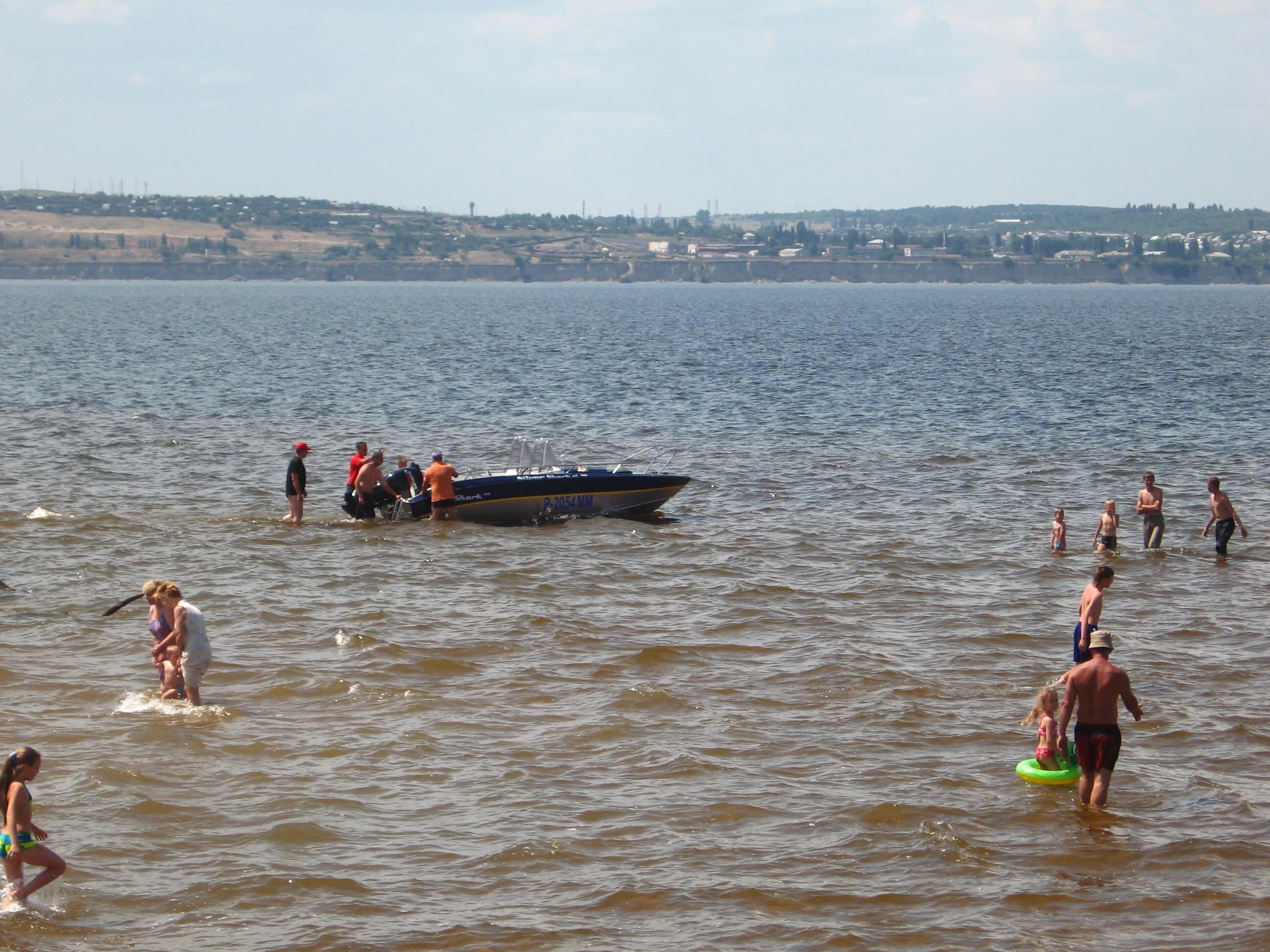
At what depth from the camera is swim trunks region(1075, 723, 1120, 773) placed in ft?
38.0

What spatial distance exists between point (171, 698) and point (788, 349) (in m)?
68.0

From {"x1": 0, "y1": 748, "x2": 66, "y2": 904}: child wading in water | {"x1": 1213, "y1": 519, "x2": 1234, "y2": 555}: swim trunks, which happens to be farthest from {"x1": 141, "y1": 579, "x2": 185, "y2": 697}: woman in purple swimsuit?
{"x1": 1213, "y1": 519, "x2": 1234, "y2": 555}: swim trunks

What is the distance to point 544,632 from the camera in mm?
17578

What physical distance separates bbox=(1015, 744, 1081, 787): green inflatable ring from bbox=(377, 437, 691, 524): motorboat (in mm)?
14112

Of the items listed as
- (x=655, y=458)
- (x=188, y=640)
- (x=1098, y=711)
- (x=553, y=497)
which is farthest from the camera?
(x=655, y=458)

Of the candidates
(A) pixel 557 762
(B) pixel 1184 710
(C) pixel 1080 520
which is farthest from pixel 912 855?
(C) pixel 1080 520

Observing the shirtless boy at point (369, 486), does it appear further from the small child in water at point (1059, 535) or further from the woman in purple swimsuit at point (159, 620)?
the small child in water at point (1059, 535)

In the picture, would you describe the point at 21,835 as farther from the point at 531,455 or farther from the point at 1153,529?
the point at 1153,529

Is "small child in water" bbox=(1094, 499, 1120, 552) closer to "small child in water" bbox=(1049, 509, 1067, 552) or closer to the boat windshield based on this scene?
"small child in water" bbox=(1049, 509, 1067, 552)

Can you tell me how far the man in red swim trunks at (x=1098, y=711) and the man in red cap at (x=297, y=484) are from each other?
15.7 metres

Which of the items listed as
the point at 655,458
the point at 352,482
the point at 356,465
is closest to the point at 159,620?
the point at 352,482

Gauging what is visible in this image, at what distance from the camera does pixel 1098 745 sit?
1162 cm

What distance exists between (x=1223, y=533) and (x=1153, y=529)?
108cm

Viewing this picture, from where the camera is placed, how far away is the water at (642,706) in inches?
402
